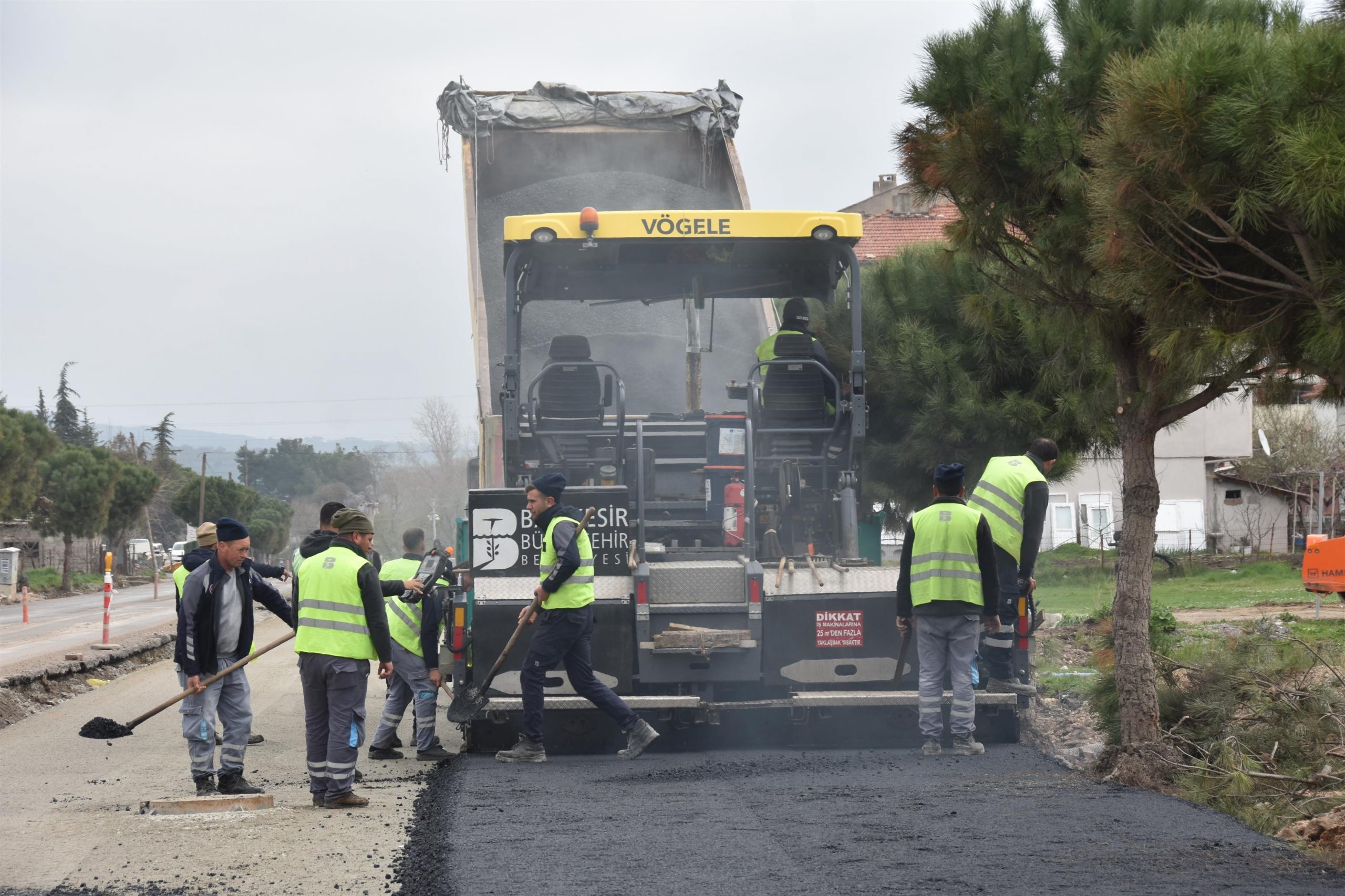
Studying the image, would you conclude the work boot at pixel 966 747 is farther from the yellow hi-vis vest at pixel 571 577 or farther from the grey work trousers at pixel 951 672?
the yellow hi-vis vest at pixel 571 577

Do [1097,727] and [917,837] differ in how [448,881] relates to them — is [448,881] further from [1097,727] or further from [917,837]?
[1097,727]

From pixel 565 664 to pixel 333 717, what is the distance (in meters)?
1.42

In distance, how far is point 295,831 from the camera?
18.2ft

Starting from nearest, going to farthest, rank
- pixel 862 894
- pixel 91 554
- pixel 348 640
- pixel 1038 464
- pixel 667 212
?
pixel 862 894 < pixel 348 640 < pixel 1038 464 < pixel 667 212 < pixel 91 554

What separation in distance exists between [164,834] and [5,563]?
36223 millimetres

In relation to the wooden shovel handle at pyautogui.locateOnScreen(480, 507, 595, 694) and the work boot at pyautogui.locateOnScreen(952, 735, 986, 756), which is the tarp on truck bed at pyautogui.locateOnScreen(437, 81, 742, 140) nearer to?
the wooden shovel handle at pyautogui.locateOnScreen(480, 507, 595, 694)

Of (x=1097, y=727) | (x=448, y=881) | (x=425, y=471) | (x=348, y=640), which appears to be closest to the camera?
(x=448, y=881)

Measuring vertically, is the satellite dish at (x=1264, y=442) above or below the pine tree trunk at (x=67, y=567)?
above

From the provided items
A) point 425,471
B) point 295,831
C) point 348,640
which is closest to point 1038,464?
point 348,640

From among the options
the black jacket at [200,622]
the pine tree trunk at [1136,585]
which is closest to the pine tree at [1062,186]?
the pine tree trunk at [1136,585]

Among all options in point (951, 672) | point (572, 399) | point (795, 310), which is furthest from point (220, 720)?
point (795, 310)

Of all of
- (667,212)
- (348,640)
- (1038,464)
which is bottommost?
(348,640)

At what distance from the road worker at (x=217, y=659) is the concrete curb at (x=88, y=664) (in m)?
3.57

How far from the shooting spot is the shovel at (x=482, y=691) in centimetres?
727
